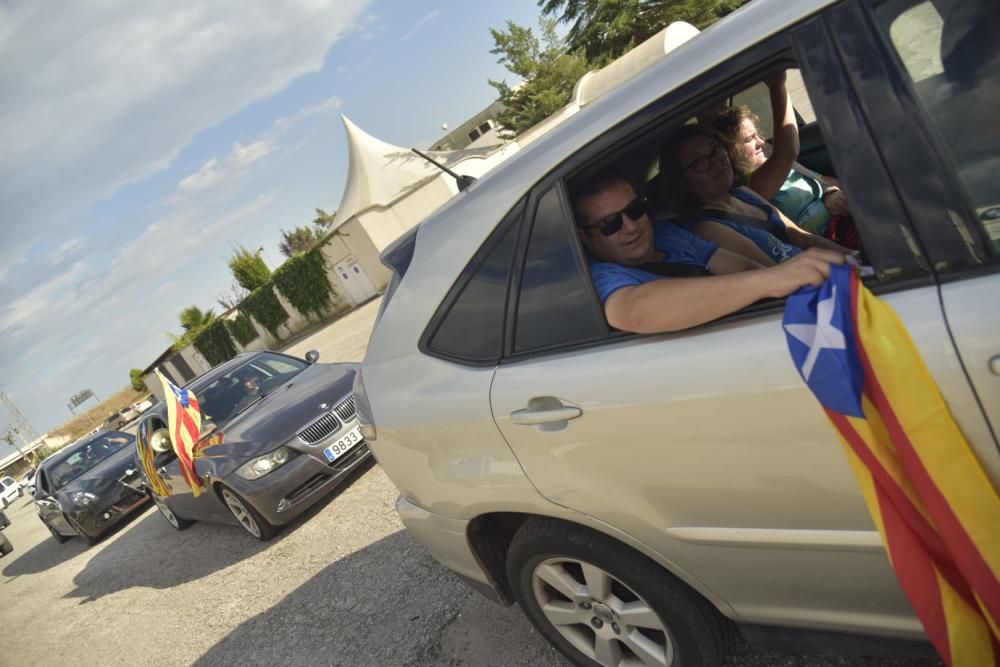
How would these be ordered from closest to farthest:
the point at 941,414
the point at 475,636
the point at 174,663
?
the point at 941,414 < the point at 475,636 < the point at 174,663

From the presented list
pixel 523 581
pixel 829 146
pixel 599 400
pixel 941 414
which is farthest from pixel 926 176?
pixel 523 581

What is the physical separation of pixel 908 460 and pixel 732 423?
0.35 meters

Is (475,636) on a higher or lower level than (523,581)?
lower

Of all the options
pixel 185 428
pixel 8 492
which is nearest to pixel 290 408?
pixel 185 428

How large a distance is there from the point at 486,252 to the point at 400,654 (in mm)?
2295

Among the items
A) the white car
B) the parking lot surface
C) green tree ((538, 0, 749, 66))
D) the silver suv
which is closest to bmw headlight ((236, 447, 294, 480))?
the parking lot surface

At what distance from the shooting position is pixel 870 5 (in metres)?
1.18

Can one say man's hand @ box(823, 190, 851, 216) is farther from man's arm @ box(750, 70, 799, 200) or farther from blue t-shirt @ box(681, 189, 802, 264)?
blue t-shirt @ box(681, 189, 802, 264)

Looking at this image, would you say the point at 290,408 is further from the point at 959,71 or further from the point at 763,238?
the point at 959,71

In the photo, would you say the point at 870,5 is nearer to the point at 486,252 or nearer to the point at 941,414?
the point at 941,414

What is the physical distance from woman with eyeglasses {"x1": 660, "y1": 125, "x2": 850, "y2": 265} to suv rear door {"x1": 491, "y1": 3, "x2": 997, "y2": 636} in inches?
34.1

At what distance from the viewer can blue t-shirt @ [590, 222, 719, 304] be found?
1731 mm

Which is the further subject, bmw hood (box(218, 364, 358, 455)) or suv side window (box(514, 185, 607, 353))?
bmw hood (box(218, 364, 358, 455))

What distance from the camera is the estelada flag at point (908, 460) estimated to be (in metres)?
1.11
